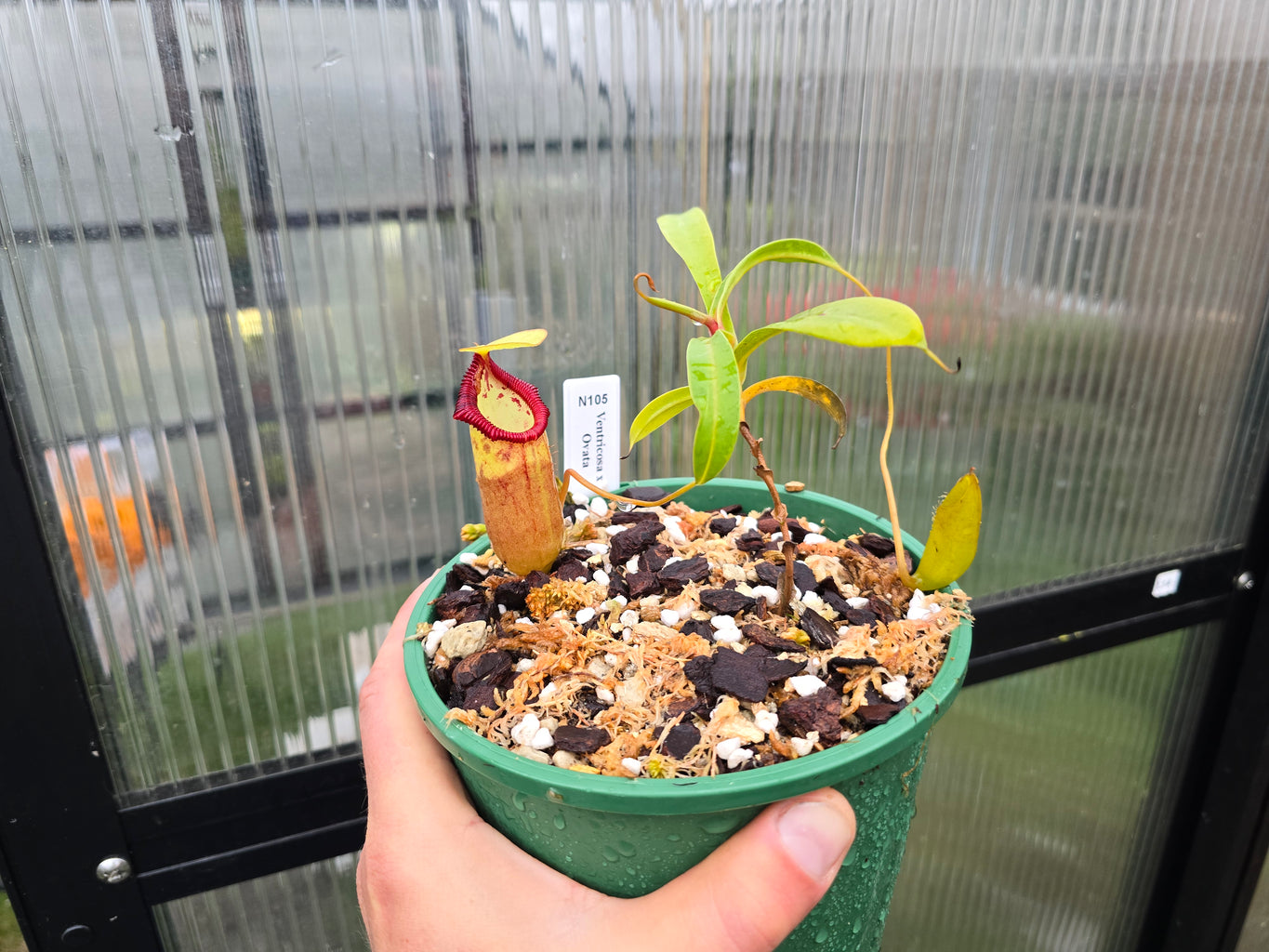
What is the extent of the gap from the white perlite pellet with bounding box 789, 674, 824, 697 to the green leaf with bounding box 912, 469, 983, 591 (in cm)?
12

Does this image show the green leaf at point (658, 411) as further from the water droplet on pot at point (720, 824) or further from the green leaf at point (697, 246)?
the water droplet on pot at point (720, 824)

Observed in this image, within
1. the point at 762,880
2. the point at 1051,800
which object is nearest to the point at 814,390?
the point at 762,880

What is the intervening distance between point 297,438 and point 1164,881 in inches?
58.7

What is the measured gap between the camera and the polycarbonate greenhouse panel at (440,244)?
57cm

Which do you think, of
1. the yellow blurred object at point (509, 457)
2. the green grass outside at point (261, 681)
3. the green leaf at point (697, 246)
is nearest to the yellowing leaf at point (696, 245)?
the green leaf at point (697, 246)

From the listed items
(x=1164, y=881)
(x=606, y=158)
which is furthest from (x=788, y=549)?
(x=1164, y=881)

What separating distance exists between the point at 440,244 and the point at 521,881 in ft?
1.59

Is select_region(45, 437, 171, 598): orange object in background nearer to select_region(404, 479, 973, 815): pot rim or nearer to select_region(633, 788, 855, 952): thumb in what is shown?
select_region(404, 479, 973, 815): pot rim

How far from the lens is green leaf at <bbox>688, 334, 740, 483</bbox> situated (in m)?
0.39

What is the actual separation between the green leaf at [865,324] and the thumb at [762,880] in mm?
233

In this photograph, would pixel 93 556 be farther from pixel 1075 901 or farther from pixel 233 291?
pixel 1075 901

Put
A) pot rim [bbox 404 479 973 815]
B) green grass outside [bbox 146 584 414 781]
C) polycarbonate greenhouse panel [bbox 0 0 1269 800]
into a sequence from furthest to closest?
1. green grass outside [bbox 146 584 414 781]
2. polycarbonate greenhouse panel [bbox 0 0 1269 800]
3. pot rim [bbox 404 479 973 815]

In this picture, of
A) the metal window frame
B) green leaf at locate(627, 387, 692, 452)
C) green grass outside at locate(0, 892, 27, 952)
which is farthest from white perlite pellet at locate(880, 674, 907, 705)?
green grass outside at locate(0, 892, 27, 952)

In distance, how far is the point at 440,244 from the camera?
0.65 m
